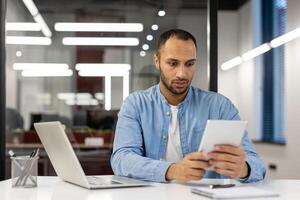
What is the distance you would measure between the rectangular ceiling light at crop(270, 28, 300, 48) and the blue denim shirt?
121 inches

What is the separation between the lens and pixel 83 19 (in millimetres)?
3957

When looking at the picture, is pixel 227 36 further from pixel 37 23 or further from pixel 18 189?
pixel 18 189

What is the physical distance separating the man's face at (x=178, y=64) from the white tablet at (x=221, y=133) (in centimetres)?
66

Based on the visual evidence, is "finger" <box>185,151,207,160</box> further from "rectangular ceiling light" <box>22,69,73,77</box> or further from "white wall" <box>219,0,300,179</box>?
"rectangular ceiling light" <box>22,69,73,77</box>

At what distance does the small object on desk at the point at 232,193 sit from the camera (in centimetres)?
141

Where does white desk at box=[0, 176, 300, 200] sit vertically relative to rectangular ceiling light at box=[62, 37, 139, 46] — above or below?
below

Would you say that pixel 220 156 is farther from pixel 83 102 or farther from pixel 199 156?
pixel 83 102

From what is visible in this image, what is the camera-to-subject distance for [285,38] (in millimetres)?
5328

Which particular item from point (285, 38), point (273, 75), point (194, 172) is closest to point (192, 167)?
point (194, 172)

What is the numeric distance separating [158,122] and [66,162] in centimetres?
62

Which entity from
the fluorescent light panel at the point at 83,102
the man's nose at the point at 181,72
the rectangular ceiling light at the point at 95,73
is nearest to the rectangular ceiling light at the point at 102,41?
the rectangular ceiling light at the point at 95,73

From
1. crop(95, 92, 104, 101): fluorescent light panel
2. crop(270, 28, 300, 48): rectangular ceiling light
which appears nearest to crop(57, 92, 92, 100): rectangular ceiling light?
crop(95, 92, 104, 101): fluorescent light panel

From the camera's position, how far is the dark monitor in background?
392 centimetres

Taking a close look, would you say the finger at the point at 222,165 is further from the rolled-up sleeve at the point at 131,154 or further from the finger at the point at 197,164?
the rolled-up sleeve at the point at 131,154
